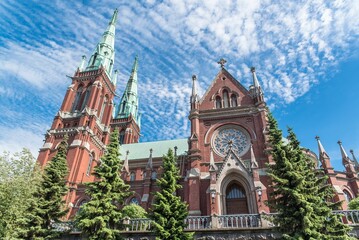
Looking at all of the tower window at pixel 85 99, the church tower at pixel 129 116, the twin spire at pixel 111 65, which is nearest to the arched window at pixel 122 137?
the church tower at pixel 129 116

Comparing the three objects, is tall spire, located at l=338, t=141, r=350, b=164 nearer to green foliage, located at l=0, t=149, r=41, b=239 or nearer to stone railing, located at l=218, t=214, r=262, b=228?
stone railing, located at l=218, t=214, r=262, b=228

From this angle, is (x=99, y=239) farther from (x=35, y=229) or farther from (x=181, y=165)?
(x=181, y=165)

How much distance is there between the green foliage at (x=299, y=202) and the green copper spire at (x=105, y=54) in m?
38.8

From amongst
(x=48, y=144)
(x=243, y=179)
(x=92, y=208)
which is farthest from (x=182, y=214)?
(x=48, y=144)

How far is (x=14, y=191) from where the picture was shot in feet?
58.6

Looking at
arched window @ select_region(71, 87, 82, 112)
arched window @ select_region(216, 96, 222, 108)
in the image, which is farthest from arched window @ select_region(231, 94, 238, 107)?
arched window @ select_region(71, 87, 82, 112)

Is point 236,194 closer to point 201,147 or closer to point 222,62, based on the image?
point 201,147

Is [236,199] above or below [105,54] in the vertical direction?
below

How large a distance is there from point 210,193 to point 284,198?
22.8 ft

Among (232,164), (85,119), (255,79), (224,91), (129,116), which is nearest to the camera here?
(232,164)

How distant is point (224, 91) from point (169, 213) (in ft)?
56.0

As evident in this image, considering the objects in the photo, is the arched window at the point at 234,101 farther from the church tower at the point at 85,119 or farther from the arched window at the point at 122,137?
the arched window at the point at 122,137

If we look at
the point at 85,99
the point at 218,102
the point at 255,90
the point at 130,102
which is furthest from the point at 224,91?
the point at 130,102

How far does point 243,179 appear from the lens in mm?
20609
